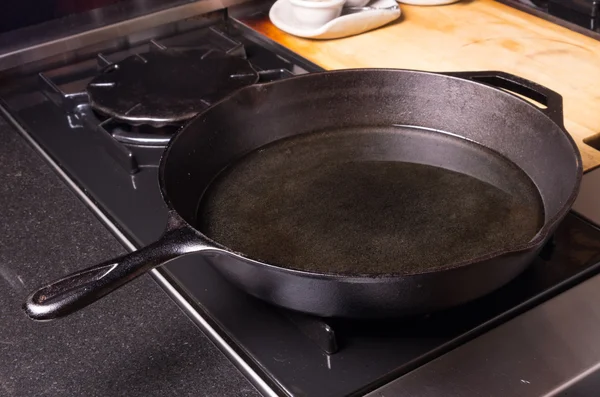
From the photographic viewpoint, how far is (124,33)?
3.66 feet

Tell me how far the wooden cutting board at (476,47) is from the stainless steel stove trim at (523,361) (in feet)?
1.24

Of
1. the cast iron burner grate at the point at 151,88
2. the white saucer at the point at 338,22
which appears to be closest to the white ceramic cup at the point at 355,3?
the white saucer at the point at 338,22

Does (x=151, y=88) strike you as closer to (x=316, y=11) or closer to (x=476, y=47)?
(x=316, y=11)

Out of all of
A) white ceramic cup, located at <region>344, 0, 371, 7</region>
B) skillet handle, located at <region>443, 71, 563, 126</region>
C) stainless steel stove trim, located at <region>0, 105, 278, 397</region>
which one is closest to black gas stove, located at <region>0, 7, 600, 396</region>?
stainless steel stove trim, located at <region>0, 105, 278, 397</region>

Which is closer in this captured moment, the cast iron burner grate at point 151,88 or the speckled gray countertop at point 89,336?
the speckled gray countertop at point 89,336

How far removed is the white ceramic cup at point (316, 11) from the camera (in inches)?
42.3

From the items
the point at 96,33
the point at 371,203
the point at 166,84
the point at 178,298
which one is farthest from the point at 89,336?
the point at 96,33

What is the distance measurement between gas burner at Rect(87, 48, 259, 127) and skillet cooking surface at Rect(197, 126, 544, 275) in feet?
0.39

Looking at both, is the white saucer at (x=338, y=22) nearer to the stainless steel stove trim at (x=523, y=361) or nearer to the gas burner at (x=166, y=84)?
the gas burner at (x=166, y=84)

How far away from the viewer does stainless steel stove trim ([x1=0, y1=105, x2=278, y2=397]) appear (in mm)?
589

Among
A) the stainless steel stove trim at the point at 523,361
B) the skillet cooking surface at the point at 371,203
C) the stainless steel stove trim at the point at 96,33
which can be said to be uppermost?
the stainless steel stove trim at the point at 96,33

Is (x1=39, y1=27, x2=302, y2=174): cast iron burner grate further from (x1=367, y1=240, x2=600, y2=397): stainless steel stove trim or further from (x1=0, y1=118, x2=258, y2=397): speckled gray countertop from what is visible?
(x1=367, y1=240, x2=600, y2=397): stainless steel stove trim

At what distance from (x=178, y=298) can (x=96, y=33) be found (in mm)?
556

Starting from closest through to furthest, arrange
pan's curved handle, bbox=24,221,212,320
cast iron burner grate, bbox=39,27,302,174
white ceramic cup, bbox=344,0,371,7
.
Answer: pan's curved handle, bbox=24,221,212,320
cast iron burner grate, bbox=39,27,302,174
white ceramic cup, bbox=344,0,371,7
